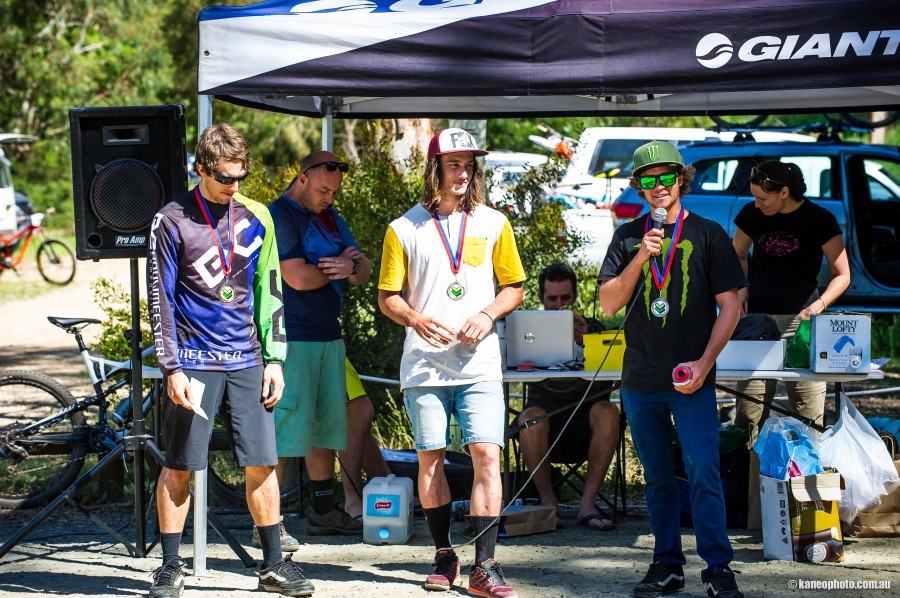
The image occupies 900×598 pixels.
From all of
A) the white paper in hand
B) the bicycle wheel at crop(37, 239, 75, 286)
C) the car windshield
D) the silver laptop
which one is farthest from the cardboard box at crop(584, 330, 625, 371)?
the bicycle wheel at crop(37, 239, 75, 286)

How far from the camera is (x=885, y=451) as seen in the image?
17.1ft

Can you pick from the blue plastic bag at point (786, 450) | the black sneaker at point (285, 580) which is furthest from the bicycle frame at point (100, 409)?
the blue plastic bag at point (786, 450)

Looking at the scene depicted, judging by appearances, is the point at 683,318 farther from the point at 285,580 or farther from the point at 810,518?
the point at 285,580

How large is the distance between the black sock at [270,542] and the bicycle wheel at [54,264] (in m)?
14.6

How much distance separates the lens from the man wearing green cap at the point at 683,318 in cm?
439

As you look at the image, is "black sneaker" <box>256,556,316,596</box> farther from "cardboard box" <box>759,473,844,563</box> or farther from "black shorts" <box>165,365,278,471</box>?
"cardboard box" <box>759,473,844,563</box>

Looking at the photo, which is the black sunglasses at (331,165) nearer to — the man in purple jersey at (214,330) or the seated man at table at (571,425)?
the man in purple jersey at (214,330)

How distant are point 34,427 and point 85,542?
2.82 feet

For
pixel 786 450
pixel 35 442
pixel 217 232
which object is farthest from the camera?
pixel 35 442

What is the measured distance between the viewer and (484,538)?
459cm

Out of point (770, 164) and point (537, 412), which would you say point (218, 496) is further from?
point (770, 164)

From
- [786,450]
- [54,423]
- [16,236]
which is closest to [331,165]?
[54,423]

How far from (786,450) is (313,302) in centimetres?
240

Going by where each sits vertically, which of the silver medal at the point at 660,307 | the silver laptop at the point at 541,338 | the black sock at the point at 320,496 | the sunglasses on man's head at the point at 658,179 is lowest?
the black sock at the point at 320,496
